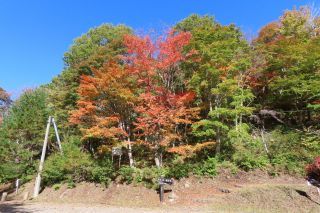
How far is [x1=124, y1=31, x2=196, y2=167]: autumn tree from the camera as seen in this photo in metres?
16.8

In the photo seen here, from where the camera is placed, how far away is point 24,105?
23.5 m

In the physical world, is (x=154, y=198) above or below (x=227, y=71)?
below

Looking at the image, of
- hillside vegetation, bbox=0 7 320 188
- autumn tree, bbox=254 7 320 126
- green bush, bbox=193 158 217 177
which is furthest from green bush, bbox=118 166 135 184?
autumn tree, bbox=254 7 320 126

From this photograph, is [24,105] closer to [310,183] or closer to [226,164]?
[226,164]

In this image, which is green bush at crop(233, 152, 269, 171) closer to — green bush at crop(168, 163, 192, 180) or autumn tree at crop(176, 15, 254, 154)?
autumn tree at crop(176, 15, 254, 154)

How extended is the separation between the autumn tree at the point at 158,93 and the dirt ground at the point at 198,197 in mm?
2633

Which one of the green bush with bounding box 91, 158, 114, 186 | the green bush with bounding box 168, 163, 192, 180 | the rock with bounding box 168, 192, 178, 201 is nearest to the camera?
the rock with bounding box 168, 192, 178, 201

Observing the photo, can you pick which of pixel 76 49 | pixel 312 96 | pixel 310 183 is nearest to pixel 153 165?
pixel 310 183

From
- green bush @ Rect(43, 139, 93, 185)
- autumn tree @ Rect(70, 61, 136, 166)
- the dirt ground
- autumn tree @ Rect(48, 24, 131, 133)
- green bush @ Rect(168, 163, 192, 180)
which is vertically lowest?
the dirt ground

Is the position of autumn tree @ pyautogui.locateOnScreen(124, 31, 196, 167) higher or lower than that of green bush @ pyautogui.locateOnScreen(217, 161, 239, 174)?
higher

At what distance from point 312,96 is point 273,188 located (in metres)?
7.78

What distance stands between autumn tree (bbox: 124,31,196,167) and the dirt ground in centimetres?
263

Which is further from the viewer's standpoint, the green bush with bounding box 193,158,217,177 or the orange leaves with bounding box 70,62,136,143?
the orange leaves with bounding box 70,62,136,143

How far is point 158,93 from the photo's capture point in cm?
1762
